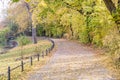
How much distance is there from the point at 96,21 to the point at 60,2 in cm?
865

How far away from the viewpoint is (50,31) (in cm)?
7794

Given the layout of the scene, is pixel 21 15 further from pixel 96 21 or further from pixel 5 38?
pixel 96 21

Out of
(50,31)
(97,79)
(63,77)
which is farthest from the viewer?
(50,31)

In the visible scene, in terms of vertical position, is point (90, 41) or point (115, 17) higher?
point (115, 17)

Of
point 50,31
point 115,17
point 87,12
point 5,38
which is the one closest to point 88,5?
point 87,12

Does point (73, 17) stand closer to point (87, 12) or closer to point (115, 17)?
point (87, 12)

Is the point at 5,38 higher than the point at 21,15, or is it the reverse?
the point at 21,15

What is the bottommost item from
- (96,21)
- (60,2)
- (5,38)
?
(5,38)

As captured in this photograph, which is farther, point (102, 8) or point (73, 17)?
point (73, 17)

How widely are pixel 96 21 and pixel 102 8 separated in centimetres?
506

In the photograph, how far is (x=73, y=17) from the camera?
1614 inches

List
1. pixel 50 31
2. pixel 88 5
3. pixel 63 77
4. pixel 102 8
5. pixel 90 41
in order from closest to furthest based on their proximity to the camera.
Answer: pixel 63 77 < pixel 102 8 < pixel 88 5 < pixel 90 41 < pixel 50 31

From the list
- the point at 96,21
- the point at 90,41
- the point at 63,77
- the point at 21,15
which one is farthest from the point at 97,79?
the point at 21,15

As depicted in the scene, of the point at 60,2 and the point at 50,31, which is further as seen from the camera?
the point at 50,31
